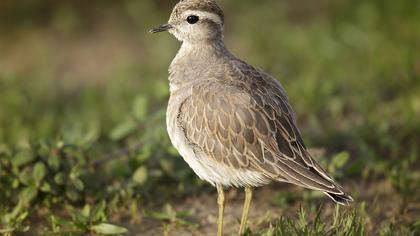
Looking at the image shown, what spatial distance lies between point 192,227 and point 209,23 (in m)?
1.73

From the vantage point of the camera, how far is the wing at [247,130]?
5141 mm

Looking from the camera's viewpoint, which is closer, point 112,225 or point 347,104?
point 112,225

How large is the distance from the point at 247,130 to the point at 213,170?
0.39 metres

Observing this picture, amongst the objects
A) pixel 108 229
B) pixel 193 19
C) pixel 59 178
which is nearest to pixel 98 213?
pixel 108 229

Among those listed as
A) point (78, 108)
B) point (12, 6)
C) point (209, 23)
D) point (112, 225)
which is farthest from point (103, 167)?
point (12, 6)

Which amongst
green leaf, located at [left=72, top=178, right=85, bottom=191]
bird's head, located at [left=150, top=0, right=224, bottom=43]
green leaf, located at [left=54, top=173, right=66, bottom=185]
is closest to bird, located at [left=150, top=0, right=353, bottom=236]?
bird's head, located at [left=150, top=0, right=224, bottom=43]

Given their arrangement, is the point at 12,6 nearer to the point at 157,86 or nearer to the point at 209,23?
the point at 157,86

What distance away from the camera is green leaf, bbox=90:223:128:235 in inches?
214

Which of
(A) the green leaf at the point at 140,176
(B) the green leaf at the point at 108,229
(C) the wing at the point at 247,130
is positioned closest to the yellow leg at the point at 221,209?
(C) the wing at the point at 247,130

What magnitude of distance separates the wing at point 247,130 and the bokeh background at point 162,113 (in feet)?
1.18

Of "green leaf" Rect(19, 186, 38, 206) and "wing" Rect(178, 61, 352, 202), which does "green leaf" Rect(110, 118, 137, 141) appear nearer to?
"green leaf" Rect(19, 186, 38, 206)

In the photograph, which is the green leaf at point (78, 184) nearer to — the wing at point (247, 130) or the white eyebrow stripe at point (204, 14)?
the wing at point (247, 130)

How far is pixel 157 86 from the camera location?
7305 mm

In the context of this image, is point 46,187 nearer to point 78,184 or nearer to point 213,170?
point 78,184
